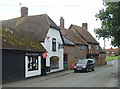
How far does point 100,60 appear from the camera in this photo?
42.6m

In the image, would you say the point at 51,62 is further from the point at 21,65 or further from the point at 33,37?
the point at 21,65

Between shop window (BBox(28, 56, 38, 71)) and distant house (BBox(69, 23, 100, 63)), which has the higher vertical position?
distant house (BBox(69, 23, 100, 63))

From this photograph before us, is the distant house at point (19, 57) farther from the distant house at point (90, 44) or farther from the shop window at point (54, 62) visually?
the distant house at point (90, 44)

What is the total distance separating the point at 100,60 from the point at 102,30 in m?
26.1

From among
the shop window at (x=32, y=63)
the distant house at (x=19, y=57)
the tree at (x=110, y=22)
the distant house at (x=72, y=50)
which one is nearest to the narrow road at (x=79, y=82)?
the distant house at (x=19, y=57)

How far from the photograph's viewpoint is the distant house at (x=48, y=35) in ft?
68.0

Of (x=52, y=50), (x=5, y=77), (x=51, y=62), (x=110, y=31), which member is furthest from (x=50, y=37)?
(x=5, y=77)

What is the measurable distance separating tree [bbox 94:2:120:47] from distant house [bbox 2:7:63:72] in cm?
611

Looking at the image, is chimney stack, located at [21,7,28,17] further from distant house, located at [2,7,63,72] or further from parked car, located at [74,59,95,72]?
parked car, located at [74,59,95,72]

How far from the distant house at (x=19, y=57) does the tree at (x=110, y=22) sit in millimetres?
7032

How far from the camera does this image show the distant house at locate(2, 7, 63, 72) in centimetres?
2073

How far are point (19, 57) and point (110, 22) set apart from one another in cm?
965

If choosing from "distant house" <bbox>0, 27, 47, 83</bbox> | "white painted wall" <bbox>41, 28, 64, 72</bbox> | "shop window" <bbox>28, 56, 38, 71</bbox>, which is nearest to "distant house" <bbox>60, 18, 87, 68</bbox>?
"white painted wall" <bbox>41, 28, 64, 72</bbox>

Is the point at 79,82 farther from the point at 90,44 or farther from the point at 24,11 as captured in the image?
the point at 90,44
